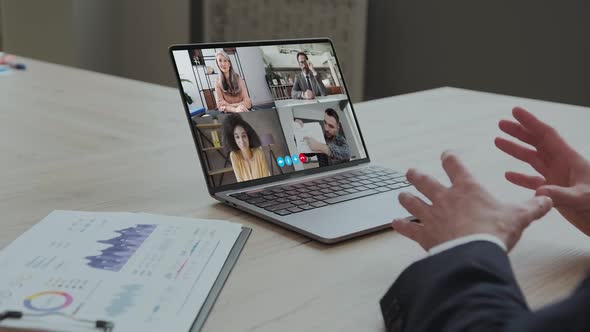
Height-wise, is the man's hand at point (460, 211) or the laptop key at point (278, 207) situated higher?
the man's hand at point (460, 211)

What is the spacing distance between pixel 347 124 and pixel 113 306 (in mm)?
533

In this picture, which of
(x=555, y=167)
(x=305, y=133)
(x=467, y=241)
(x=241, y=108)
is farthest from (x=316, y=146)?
(x=467, y=241)

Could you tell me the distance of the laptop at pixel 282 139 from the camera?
0.87 m

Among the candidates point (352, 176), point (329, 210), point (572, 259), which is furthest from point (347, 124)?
point (572, 259)

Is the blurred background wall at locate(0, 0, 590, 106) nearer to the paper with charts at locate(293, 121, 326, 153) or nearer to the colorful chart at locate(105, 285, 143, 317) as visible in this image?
the paper with charts at locate(293, 121, 326, 153)

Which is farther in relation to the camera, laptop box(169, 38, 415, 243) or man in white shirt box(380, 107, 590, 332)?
laptop box(169, 38, 415, 243)

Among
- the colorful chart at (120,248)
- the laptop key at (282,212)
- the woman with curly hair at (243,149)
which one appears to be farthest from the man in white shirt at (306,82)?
the colorful chart at (120,248)

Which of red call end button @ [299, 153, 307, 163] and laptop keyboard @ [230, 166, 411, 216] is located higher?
red call end button @ [299, 153, 307, 163]

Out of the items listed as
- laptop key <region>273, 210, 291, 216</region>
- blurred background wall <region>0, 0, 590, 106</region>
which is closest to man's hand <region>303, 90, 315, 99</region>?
laptop key <region>273, 210, 291, 216</region>

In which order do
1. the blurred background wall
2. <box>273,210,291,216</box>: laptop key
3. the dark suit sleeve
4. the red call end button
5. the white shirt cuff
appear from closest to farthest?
1. the dark suit sleeve
2. the white shirt cuff
3. <box>273,210,291,216</box>: laptop key
4. the red call end button
5. the blurred background wall

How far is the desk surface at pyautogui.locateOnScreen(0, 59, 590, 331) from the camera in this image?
Result: 0.66 meters

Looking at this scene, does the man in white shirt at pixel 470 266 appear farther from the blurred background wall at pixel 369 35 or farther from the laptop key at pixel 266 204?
the blurred background wall at pixel 369 35

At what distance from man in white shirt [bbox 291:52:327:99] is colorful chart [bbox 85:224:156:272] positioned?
0.32m

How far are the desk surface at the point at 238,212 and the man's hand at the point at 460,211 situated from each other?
69mm
